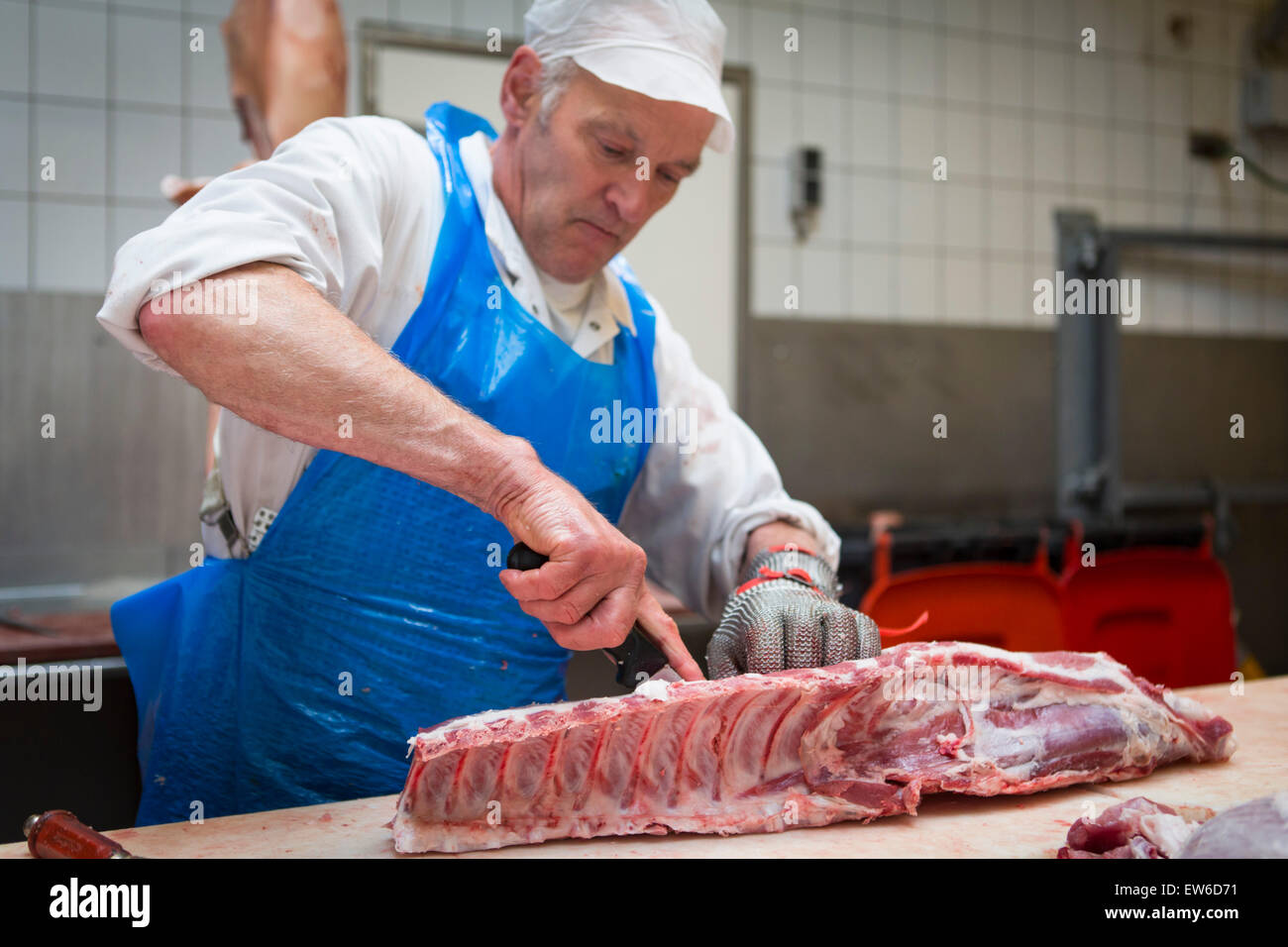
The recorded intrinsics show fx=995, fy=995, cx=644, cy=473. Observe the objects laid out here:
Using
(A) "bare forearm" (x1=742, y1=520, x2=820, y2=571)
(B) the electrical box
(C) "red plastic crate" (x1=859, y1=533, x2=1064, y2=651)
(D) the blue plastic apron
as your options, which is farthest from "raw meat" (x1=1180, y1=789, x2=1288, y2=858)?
(B) the electrical box

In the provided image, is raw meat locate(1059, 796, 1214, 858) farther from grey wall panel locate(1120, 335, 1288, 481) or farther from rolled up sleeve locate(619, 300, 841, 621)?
grey wall panel locate(1120, 335, 1288, 481)

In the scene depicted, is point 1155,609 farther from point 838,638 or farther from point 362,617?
point 362,617

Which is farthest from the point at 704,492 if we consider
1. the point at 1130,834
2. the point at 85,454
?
the point at 85,454

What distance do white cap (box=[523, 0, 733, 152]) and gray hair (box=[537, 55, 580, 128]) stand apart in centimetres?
1

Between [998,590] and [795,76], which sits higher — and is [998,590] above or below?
below

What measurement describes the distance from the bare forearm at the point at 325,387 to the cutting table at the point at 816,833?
48cm

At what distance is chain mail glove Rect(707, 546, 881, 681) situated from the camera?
165 cm

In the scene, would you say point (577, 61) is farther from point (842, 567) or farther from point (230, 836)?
point (842, 567)

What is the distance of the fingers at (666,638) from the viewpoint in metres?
1.54

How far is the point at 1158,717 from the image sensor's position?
1604mm

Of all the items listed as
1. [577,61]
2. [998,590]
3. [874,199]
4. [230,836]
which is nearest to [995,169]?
[874,199]

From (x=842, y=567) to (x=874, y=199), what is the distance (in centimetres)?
207

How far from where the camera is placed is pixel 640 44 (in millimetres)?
1729

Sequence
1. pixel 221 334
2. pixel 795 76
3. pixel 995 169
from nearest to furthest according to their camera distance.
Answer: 1. pixel 221 334
2. pixel 795 76
3. pixel 995 169
